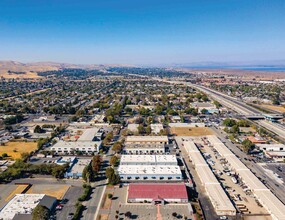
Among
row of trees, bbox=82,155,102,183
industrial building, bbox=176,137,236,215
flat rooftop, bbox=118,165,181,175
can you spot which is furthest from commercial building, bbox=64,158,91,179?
industrial building, bbox=176,137,236,215

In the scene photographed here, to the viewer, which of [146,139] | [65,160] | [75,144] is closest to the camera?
[65,160]

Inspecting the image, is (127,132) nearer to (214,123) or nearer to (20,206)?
(214,123)

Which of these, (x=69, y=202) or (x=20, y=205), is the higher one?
(x=20, y=205)

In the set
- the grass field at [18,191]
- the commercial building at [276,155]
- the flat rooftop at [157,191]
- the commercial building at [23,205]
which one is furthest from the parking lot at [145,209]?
the commercial building at [276,155]

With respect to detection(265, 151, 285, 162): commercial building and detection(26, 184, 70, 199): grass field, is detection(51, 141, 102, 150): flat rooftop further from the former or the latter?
detection(265, 151, 285, 162): commercial building

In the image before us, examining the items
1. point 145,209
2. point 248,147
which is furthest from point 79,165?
point 248,147

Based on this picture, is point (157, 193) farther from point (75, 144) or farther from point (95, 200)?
point (75, 144)
